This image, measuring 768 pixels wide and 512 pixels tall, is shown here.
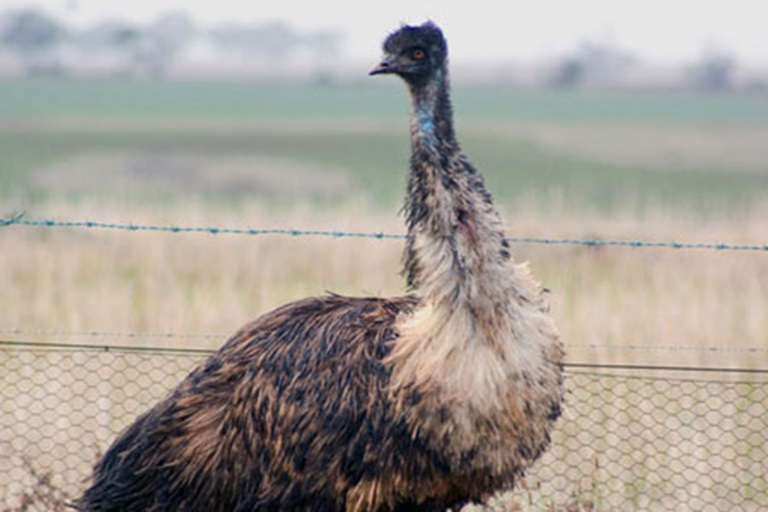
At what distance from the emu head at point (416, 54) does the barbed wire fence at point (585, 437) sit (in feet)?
4.27

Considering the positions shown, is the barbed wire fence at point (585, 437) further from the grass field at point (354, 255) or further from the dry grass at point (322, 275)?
the dry grass at point (322, 275)

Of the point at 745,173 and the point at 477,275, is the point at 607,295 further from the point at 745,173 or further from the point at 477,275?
the point at 745,173

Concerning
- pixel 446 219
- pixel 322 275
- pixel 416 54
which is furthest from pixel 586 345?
pixel 322 275

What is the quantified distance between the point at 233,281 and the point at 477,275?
20.9 feet

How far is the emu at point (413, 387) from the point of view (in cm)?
565

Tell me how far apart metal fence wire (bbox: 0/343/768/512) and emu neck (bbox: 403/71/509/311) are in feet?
4.64

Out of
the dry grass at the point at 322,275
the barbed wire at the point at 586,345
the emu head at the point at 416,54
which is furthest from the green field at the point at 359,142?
the emu head at the point at 416,54

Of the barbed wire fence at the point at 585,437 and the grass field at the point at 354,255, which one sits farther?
the grass field at the point at 354,255

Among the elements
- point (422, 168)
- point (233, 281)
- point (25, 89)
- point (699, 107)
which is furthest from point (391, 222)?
point (25, 89)

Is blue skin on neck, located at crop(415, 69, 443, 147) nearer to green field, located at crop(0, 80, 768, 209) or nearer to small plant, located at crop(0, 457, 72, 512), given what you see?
small plant, located at crop(0, 457, 72, 512)

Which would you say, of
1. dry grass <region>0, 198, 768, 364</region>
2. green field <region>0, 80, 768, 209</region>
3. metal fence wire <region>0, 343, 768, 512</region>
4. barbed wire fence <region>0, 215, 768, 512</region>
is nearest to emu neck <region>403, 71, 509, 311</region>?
barbed wire fence <region>0, 215, 768, 512</region>

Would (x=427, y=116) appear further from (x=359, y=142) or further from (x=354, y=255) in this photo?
(x=359, y=142)

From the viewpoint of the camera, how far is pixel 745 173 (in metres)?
30.6

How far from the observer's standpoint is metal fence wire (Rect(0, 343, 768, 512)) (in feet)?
24.4
